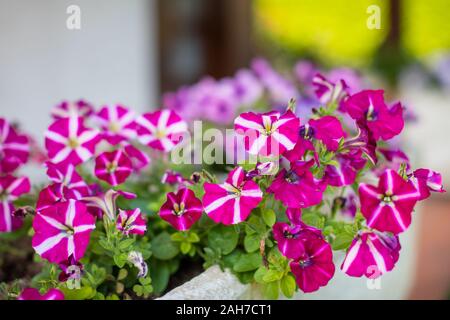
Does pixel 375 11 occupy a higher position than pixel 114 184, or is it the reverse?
pixel 375 11

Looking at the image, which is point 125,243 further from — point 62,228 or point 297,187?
point 297,187

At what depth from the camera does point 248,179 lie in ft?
2.41

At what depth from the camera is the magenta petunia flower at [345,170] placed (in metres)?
0.79

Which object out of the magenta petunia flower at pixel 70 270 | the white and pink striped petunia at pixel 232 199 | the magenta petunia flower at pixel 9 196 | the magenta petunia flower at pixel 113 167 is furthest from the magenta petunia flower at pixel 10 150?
the white and pink striped petunia at pixel 232 199

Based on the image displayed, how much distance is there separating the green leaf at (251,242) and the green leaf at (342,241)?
0.33ft

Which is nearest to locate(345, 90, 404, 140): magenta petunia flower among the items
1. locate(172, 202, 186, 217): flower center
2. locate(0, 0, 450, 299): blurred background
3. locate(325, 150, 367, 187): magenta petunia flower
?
locate(325, 150, 367, 187): magenta petunia flower

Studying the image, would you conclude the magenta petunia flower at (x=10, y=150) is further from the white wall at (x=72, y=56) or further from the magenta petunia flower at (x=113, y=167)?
the white wall at (x=72, y=56)

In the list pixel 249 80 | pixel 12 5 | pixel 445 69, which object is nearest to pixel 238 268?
pixel 249 80

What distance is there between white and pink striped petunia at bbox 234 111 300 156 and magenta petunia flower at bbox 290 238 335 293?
118mm

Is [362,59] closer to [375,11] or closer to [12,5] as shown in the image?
[12,5]

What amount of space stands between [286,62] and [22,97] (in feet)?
8.10

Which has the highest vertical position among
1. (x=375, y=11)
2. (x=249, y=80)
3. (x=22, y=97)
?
(x=375, y=11)

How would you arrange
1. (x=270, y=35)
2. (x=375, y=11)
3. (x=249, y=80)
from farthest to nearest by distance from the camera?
(x=270, y=35)
(x=249, y=80)
(x=375, y=11)
